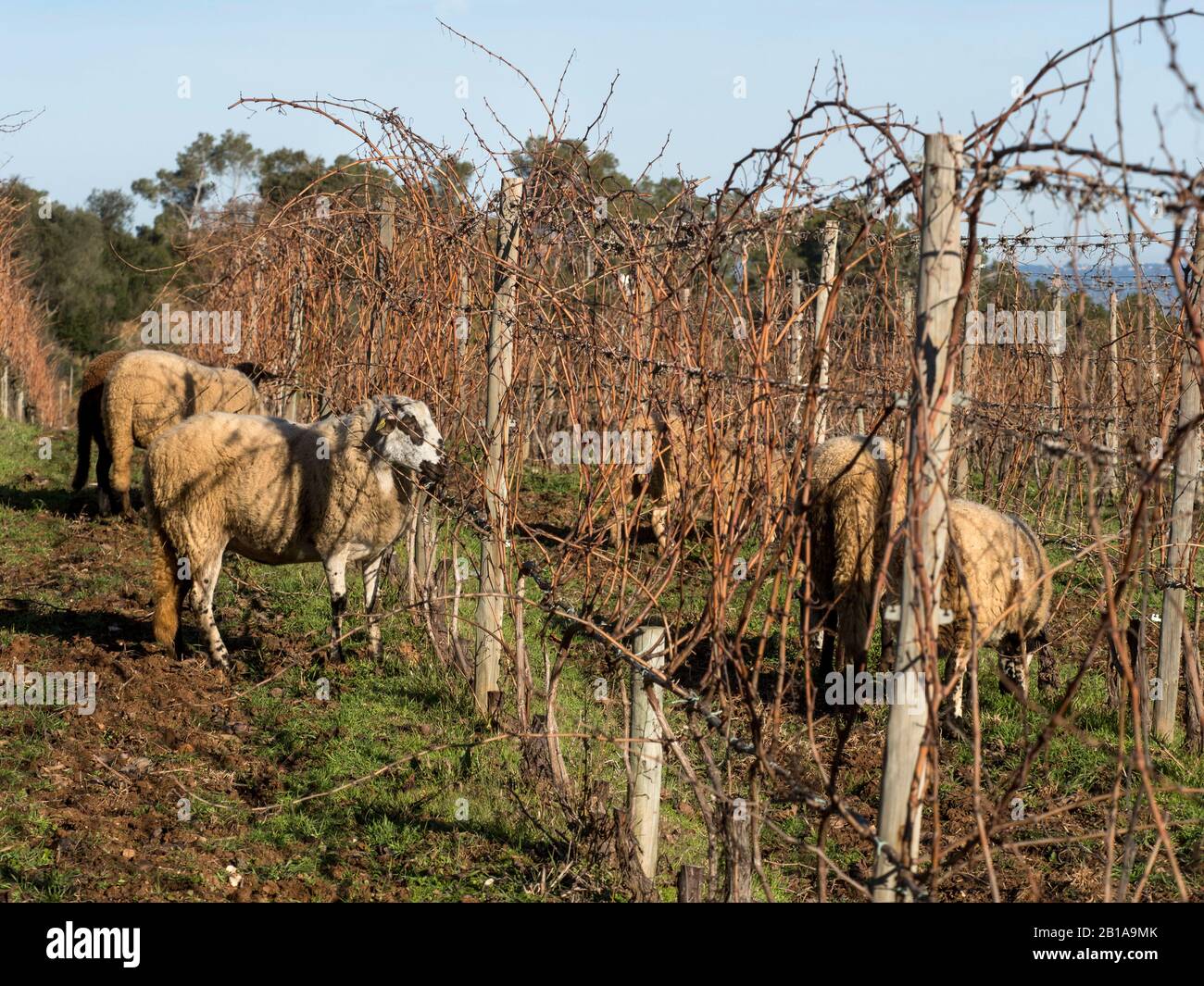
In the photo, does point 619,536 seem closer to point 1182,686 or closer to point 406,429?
point 406,429

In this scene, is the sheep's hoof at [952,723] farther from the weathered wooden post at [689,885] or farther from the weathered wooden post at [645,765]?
the weathered wooden post at [689,885]

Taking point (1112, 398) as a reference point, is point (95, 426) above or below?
below

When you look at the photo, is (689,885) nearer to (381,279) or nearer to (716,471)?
(716,471)

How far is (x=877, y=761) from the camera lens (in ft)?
Answer: 21.9

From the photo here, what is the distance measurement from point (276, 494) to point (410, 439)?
1.05 m

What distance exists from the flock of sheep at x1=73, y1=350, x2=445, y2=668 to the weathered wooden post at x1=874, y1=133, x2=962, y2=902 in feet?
15.4

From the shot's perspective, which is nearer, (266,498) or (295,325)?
(266,498)

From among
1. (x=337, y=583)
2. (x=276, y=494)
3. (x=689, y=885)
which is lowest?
(x=689, y=885)

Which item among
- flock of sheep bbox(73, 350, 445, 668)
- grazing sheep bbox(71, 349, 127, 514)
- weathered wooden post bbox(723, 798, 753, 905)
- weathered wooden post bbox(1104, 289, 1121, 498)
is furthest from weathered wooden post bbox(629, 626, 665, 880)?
grazing sheep bbox(71, 349, 127, 514)

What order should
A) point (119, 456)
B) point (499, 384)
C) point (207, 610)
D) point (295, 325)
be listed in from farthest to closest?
point (295, 325) < point (119, 456) < point (207, 610) < point (499, 384)

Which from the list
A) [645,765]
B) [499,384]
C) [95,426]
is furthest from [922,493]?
[95,426]

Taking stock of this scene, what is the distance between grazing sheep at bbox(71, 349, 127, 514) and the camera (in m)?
11.5

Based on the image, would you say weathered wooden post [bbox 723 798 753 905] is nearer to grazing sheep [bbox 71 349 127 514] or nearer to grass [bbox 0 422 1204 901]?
grass [bbox 0 422 1204 901]

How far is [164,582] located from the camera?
7547 mm
